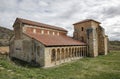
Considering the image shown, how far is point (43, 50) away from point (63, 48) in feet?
22.9

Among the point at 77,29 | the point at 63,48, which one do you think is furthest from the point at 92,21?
the point at 63,48

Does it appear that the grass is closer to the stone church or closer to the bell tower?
the stone church

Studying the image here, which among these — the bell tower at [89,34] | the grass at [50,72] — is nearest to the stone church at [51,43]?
the bell tower at [89,34]

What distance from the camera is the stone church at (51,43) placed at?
979 inches

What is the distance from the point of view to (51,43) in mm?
25797

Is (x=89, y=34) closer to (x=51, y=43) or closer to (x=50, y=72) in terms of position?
(x=51, y=43)

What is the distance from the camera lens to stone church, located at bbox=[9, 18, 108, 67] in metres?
24.9

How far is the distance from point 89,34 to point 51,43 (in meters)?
18.7

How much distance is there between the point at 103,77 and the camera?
17984 mm

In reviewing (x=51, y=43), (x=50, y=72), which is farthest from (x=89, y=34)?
(x=50, y=72)

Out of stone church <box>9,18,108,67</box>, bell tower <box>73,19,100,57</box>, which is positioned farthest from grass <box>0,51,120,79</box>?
bell tower <box>73,19,100,57</box>

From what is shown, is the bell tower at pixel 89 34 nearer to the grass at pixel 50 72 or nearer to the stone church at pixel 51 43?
the stone church at pixel 51 43

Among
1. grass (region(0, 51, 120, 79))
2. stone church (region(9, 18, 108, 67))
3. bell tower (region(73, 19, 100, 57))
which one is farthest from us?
bell tower (region(73, 19, 100, 57))

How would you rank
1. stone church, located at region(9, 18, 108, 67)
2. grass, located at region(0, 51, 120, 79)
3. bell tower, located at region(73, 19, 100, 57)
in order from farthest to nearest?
bell tower, located at region(73, 19, 100, 57) < stone church, located at region(9, 18, 108, 67) < grass, located at region(0, 51, 120, 79)
